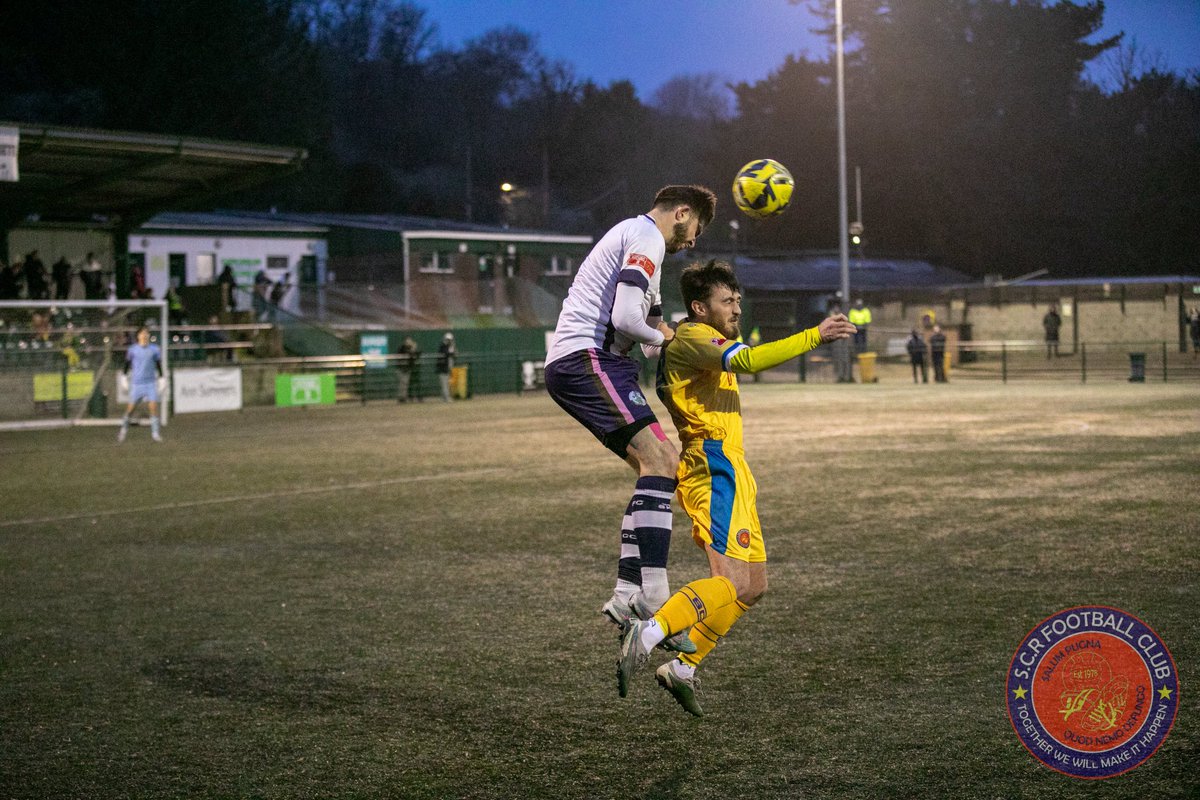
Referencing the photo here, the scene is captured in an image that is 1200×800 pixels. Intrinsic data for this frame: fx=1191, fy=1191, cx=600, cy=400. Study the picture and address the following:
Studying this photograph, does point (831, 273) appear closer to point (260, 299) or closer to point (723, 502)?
point (260, 299)

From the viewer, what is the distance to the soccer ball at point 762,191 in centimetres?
721

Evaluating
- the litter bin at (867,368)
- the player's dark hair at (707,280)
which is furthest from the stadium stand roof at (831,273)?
the player's dark hair at (707,280)

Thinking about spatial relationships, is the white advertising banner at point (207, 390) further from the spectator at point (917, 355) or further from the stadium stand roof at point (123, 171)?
the spectator at point (917, 355)

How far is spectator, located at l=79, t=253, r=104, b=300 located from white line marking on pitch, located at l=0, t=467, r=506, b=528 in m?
22.3

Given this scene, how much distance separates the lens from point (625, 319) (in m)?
6.00

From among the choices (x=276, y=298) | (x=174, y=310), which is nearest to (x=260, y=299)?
(x=276, y=298)

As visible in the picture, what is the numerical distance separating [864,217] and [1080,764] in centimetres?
7551

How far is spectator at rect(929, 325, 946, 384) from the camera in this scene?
37.9 metres

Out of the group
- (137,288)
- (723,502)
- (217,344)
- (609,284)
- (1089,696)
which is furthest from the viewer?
(137,288)

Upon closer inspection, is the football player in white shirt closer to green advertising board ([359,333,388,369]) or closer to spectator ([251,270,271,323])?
green advertising board ([359,333,388,369])

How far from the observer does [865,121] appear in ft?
248

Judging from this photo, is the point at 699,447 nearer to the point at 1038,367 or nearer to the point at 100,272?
the point at 100,272

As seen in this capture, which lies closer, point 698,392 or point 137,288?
point 698,392

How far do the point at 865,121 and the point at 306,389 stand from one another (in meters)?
51.5
